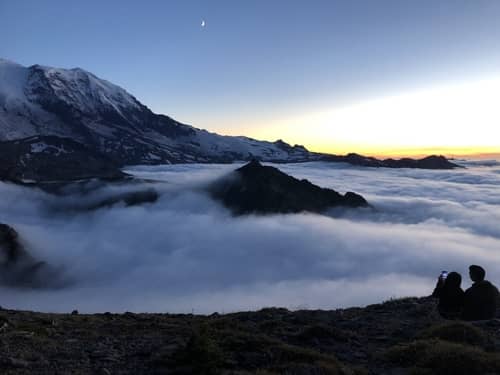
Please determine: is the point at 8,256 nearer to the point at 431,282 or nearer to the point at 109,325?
the point at 431,282

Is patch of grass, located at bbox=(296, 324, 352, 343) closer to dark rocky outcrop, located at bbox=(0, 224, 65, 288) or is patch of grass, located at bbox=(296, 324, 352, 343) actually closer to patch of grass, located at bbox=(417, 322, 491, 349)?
patch of grass, located at bbox=(417, 322, 491, 349)

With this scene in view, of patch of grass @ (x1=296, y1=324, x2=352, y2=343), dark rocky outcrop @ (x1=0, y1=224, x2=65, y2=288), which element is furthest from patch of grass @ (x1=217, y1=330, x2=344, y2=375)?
dark rocky outcrop @ (x1=0, y1=224, x2=65, y2=288)

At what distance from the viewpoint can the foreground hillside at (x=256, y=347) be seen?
10.5m

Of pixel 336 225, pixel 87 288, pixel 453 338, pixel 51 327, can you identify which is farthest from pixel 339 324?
pixel 336 225

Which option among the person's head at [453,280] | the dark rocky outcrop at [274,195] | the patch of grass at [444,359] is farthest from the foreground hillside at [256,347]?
the dark rocky outcrop at [274,195]

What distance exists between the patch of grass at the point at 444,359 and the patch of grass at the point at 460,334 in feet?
4.87

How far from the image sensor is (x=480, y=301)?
1537 cm

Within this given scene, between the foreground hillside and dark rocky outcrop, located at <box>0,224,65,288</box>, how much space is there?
120962 millimetres

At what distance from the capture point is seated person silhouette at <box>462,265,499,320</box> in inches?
590

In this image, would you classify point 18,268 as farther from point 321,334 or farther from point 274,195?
point 321,334

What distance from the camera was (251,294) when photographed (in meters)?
120

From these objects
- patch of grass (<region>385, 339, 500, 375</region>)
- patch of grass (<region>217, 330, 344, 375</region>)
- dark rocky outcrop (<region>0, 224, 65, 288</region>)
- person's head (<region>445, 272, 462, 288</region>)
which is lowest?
dark rocky outcrop (<region>0, 224, 65, 288</region>)

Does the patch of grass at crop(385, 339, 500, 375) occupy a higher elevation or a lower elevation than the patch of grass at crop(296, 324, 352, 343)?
higher

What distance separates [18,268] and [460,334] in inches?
5406
